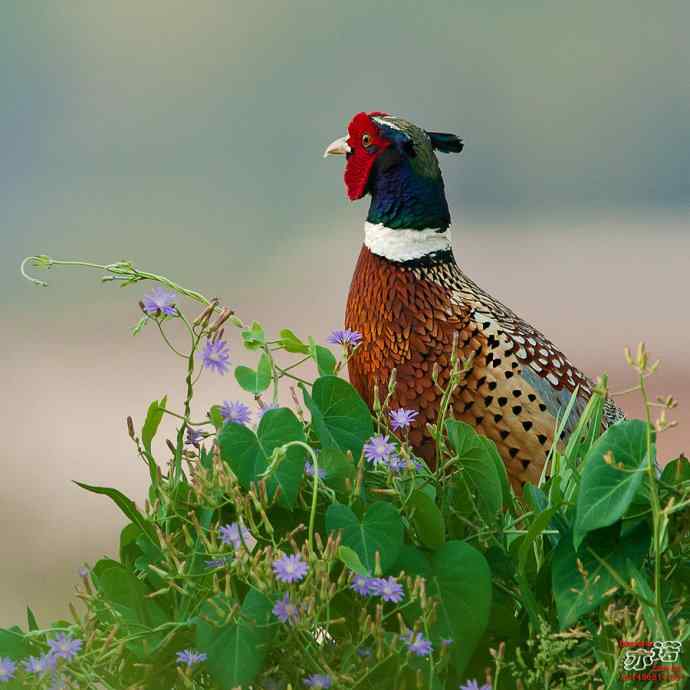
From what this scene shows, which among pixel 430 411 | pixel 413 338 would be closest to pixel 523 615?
pixel 430 411

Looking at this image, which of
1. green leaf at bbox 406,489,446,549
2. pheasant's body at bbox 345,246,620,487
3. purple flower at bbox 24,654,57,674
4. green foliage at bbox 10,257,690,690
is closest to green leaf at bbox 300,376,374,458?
green foliage at bbox 10,257,690,690

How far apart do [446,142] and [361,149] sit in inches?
6.6

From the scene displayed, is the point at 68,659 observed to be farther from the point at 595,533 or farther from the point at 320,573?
the point at 595,533

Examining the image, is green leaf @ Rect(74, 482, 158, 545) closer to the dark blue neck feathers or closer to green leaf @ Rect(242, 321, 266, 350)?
green leaf @ Rect(242, 321, 266, 350)

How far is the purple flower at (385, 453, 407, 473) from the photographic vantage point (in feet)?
3.15

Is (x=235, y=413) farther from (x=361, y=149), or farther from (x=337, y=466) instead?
(x=361, y=149)

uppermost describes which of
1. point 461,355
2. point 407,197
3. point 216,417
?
point 407,197

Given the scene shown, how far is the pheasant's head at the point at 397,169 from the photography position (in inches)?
75.3

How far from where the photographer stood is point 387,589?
34.1 inches

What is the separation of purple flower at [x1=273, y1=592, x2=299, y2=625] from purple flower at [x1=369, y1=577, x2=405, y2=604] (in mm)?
66

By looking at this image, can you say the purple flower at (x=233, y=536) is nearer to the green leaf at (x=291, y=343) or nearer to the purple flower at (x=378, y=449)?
the purple flower at (x=378, y=449)

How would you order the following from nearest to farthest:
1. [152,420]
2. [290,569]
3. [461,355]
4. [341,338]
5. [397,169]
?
1. [290,569]
2. [152,420]
3. [341,338]
4. [461,355]
5. [397,169]

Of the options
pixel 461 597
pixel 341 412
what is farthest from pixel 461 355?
pixel 461 597

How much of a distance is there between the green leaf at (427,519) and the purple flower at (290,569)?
15 centimetres
